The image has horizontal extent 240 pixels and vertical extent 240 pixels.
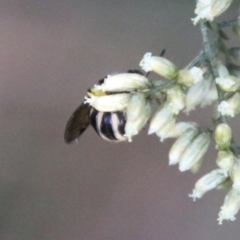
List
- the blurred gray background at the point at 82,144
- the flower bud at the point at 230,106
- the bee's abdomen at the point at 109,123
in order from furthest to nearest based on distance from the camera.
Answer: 1. the blurred gray background at the point at 82,144
2. the bee's abdomen at the point at 109,123
3. the flower bud at the point at 230,106

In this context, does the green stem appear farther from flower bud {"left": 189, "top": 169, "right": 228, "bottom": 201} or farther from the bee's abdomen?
the bee's abdomen

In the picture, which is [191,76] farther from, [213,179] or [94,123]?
[94,123]

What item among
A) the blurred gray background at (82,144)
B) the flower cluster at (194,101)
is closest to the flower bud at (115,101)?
the flower cluster at (194,101)

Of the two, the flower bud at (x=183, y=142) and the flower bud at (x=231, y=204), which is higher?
the flower bud at (x=183, y=142)

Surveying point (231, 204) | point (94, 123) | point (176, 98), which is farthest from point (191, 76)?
point (94, 123)

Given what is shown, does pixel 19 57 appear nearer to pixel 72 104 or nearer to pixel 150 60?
pixel 72 104

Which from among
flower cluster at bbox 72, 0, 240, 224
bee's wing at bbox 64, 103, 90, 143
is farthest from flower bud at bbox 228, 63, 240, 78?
bee's wing at bbox 64, 103, 90, 143

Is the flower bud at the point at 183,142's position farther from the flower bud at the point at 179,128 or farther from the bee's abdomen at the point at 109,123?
the bee's abdomen at the point at 109,123

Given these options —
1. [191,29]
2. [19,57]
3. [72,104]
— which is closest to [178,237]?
[72,104]
